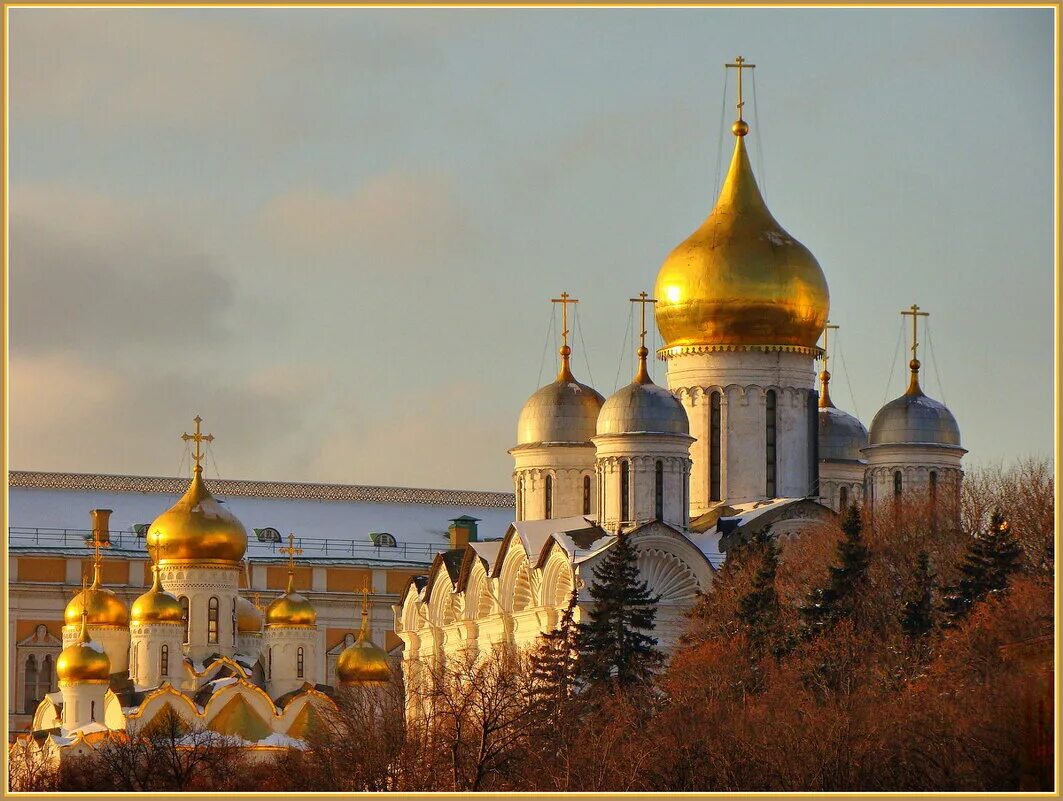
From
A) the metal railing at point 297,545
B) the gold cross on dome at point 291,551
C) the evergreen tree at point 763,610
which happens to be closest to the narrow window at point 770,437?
the evergreen tree at point 763,610

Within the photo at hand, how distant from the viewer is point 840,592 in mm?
41031

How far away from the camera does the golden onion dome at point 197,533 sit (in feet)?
201

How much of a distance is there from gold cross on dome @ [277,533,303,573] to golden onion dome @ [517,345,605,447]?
1286 centimetres

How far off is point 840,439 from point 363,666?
37.0 ft

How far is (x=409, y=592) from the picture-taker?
57.4 m

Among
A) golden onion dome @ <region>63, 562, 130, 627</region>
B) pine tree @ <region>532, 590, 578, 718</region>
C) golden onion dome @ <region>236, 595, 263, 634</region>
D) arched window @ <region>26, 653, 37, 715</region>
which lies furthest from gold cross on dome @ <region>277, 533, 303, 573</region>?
pine tree @ <region>532, 590, 578, 718</region>

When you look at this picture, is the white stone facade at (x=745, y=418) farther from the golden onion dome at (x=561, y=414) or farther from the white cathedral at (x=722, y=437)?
the golden onion dome at (x=561, y=414)

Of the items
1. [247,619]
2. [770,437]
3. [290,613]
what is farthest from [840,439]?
[247,619]

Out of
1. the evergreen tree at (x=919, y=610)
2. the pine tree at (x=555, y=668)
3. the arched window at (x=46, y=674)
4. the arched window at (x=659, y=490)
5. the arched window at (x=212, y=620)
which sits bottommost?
the pine tree at (x=555, y=668)

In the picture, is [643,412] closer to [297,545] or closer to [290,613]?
[290,613]

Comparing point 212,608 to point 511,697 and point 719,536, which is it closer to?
point 719,536

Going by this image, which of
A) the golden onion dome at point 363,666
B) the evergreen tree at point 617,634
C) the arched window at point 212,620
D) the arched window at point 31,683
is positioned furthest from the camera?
the arched window at point 31,683

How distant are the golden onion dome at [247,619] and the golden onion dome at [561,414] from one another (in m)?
12.0

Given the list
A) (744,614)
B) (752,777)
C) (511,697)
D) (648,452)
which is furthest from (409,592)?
(752,777)
